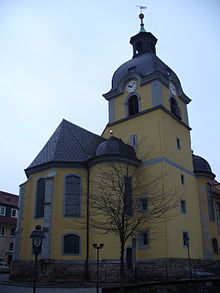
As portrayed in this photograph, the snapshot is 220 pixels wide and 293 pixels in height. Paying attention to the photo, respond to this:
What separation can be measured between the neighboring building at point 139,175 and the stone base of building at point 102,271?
82 millimetres

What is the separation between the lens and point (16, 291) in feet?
60.6

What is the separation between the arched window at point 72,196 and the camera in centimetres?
2592

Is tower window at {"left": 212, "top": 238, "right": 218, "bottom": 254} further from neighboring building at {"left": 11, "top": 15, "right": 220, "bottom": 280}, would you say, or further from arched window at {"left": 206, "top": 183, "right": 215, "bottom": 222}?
arched window at {"left": 206, "top": 183, "right": 215, "bottom": 222}

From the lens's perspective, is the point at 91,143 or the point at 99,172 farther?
the point at 91,143

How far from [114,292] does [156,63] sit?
22.8m

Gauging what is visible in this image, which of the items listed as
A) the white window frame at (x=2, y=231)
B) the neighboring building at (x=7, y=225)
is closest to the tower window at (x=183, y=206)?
the neighboring building at (x=7, y=225)

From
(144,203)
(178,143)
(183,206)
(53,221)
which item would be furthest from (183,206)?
(53,221)

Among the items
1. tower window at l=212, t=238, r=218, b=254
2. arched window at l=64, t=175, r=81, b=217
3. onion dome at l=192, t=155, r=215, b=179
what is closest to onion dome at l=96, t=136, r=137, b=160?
arched window at l=64, t=175, r=81, b=217

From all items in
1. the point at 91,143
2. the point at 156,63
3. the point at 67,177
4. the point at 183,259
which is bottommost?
the point at 183,259

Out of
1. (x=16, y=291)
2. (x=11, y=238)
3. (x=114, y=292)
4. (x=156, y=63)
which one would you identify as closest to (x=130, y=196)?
(x=114, y=292)

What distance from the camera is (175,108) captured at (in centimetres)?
3300

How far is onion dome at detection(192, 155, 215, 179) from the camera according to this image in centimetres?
3192

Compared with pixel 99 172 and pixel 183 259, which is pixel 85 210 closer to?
pixel 99 172

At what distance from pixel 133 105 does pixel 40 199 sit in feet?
40.7
